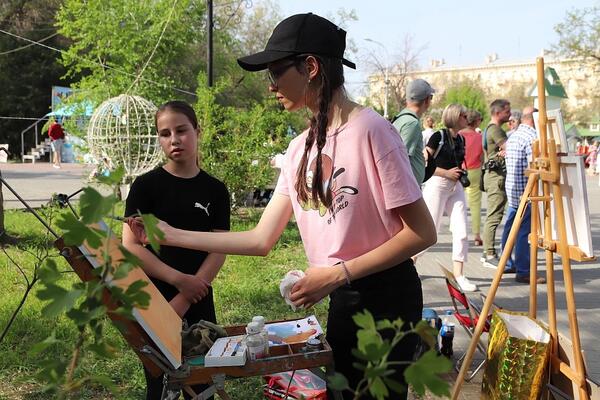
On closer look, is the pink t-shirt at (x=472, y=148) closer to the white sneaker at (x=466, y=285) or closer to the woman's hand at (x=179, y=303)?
the white sneaker at (x=466, y=285)

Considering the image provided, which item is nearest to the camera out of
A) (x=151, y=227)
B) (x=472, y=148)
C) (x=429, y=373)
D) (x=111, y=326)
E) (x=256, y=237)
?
(x=429, y=373)

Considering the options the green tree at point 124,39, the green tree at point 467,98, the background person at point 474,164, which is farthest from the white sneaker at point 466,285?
the green tree at point 467,98

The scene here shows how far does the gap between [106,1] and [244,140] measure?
17.4 feet

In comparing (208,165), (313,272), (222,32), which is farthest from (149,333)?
(222,32)

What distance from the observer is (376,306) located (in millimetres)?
1788

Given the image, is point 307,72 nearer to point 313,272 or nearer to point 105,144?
point 313,272

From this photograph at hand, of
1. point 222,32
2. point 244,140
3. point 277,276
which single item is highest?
point 222,32

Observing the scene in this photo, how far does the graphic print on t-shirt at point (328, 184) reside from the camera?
5.60 feet

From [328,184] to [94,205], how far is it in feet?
3.12

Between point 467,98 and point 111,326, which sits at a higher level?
point 467,98

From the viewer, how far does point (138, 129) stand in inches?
417

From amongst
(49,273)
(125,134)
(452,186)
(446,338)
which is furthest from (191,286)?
(125,134)

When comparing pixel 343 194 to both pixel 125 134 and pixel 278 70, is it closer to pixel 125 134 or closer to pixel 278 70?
pixel 278 70

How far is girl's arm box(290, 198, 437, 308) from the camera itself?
169cm
